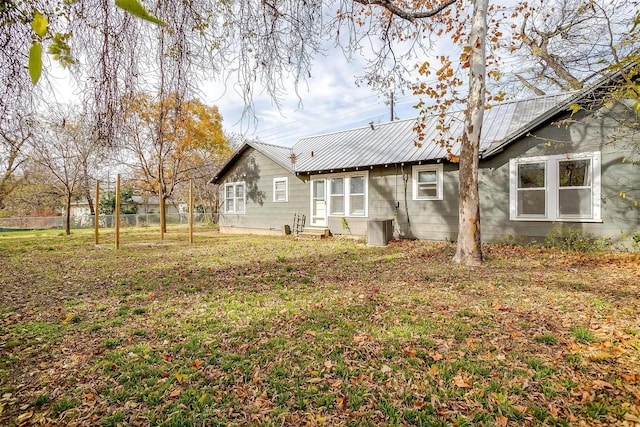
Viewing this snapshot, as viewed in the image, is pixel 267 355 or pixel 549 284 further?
pixel 549 284

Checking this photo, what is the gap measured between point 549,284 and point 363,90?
4.95m

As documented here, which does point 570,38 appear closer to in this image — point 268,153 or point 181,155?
point 268,153

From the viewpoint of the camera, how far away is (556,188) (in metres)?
8.77

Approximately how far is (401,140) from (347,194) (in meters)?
2.91

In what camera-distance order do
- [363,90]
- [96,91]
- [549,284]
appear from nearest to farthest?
[96,91] → [549,284] → [363,90]

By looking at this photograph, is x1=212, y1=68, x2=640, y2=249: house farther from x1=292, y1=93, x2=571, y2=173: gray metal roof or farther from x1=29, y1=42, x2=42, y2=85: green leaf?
x1=29, y1=42, x2=42, y2=85: green leaf

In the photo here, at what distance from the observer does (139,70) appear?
5.45ft

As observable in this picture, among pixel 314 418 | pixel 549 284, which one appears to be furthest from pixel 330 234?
pixel 314 418

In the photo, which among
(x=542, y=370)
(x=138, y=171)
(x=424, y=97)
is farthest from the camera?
(x=138, y=171)

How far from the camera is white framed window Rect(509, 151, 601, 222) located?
27.4ft

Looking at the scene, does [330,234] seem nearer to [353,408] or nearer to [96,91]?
[353,408]

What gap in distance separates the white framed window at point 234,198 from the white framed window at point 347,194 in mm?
5263

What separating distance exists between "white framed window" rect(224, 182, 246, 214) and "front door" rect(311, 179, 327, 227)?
14.4ft

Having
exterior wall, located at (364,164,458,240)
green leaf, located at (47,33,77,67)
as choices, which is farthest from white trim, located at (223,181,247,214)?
green leaf, located at (47,33,77,67)
